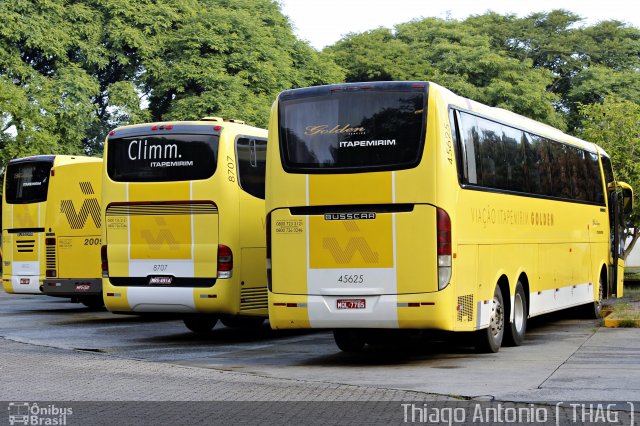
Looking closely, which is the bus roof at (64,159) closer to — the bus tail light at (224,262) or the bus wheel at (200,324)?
the bus wheel at (200,324)

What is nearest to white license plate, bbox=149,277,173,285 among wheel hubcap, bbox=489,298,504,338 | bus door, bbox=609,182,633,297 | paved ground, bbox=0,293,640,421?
paved ground, bbox=0,293,640,421

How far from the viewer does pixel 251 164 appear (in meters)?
17.1

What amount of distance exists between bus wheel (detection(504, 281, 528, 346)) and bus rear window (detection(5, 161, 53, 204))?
1175cm

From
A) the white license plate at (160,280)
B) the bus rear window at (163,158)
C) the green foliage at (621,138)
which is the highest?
the green foliage at (621,138)

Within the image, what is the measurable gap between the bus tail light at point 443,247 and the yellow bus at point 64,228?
10.7 m

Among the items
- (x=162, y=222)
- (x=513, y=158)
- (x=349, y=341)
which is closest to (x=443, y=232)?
(x=349, y=341)

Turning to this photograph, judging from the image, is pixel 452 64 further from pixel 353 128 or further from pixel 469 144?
pixel 353 128

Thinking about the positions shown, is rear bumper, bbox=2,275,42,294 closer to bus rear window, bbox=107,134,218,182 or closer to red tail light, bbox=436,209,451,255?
bus rear window, bbox=107,134,218,182

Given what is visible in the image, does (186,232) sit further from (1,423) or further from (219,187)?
(1,423)

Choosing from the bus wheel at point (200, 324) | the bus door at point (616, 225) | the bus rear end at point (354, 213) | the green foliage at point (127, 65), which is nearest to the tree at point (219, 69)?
the green foliage at point (127, 65)

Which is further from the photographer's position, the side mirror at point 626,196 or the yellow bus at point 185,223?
the side mirror at point 626,196

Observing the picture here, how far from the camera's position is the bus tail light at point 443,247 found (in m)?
12.9

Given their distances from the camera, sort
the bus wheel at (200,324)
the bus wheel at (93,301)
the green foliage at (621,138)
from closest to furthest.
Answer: the bus wheel at (200,324) < the bus wheel at (93,301) < the green foliage at (621,138)

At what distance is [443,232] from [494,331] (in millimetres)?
2480
